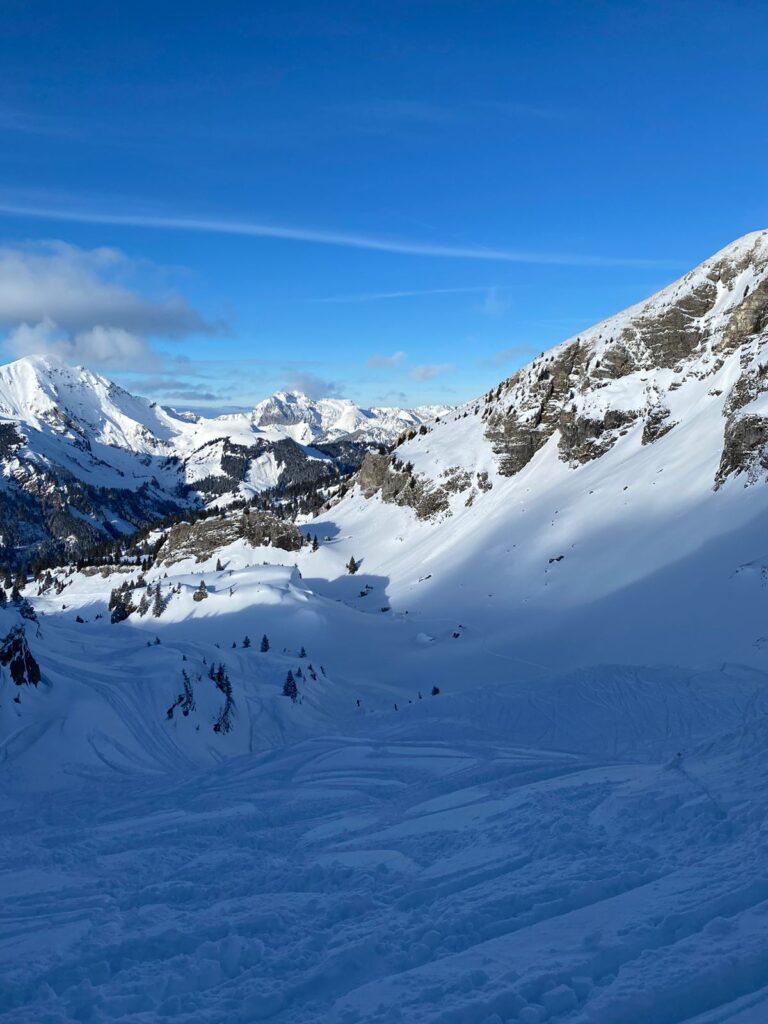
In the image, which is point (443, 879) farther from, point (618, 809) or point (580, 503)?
point (580, 503)

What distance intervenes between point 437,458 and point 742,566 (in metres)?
60.1

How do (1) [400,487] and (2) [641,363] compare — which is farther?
(1) [400,487]

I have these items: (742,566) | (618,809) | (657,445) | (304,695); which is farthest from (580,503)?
(618,809)

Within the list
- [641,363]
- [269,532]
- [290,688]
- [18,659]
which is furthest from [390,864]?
[641,363]

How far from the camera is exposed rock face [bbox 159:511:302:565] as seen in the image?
85438 millimetres

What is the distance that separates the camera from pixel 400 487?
92.8 metres

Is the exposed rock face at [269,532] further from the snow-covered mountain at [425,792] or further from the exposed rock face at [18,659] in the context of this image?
the exposed rock face at [18,659]

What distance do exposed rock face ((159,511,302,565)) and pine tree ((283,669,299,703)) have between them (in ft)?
186

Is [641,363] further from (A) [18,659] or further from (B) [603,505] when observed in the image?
(A) [18,659]

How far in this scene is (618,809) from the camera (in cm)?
1101

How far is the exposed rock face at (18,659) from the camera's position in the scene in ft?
65.5

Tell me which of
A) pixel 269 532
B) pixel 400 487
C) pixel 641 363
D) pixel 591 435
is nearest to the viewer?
pixel 591 435

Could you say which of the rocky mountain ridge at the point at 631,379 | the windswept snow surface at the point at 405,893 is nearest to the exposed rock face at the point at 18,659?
the windswept snow surface at the point at 405,893

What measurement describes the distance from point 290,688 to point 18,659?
11.5 metres
